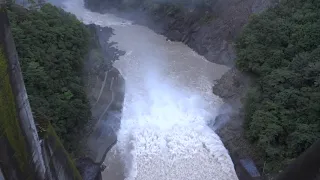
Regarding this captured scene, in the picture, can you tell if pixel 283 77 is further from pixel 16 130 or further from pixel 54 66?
pixel 16 130

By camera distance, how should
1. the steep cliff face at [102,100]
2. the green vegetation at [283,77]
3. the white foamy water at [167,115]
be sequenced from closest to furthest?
1. the green vegetation at [283,77]
2. the white foamy water at [167,115]
3. the steep cliff face at [102,100]

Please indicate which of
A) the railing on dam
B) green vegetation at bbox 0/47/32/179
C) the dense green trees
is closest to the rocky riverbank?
the dense green trees

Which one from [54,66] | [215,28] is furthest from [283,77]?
[215,28]

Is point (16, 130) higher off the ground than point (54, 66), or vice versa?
point (16, 130)

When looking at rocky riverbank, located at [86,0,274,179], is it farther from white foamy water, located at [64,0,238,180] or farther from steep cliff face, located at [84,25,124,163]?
steep cliff face, located at [84,25,124,163]

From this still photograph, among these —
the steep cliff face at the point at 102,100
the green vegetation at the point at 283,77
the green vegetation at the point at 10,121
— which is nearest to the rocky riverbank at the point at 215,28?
the green vegetation at the point at 283,77

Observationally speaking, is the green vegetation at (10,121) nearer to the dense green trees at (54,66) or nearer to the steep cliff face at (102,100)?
the dense green trees at (54,66)
